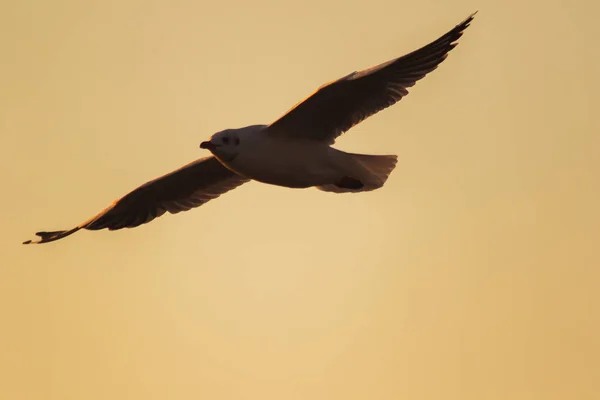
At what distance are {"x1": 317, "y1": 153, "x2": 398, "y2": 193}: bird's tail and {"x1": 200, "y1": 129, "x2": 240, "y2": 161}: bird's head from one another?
0.64 meters

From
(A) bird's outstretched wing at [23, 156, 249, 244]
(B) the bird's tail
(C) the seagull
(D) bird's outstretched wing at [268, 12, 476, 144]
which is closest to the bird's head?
(C) the seagull

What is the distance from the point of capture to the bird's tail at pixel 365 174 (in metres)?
5.26

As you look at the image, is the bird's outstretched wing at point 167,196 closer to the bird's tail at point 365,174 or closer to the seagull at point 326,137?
the seagull at point 326,137

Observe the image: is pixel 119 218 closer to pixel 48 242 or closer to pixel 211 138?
pixel 48 242

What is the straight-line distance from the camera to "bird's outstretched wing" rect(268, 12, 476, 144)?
494 centimetres

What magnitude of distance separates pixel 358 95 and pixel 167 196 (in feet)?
4.82

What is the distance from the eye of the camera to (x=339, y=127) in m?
5.31

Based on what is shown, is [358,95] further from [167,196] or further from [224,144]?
[167,196]

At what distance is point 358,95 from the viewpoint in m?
5.21

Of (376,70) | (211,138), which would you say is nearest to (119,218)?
(211,138)

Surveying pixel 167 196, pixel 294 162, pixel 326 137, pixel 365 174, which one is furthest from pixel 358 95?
pixel 167 196

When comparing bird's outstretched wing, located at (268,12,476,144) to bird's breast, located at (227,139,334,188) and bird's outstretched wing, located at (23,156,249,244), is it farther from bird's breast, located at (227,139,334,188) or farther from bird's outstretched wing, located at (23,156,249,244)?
bird's outstretched wing, located at (23,156,249,244)

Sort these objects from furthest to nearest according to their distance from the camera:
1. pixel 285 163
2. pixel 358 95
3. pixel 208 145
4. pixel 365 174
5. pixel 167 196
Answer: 1. pixel 167 196
2. pixel 365 174
3. pixel 358 95
4. pixel 285 163
5. pixel 208 145

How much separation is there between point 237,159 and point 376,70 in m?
0.77
